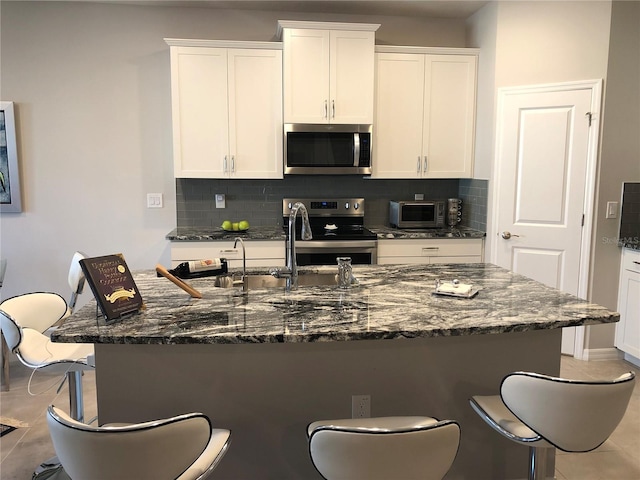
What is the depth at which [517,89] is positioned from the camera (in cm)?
395

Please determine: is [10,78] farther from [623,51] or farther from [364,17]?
[623,51]

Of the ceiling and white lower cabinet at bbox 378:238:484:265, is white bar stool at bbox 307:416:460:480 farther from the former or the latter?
the ceiling

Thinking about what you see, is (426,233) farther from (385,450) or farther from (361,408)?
(385,450)

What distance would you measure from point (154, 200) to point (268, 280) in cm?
209

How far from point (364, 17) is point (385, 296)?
9.93 ft

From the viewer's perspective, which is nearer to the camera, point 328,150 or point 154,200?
point 328,150

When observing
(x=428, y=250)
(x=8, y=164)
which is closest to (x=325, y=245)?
(x=428, y=250)

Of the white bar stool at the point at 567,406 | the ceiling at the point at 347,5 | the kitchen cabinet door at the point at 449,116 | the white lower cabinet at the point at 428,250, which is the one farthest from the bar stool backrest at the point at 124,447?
the ceiling at the point at 347,5

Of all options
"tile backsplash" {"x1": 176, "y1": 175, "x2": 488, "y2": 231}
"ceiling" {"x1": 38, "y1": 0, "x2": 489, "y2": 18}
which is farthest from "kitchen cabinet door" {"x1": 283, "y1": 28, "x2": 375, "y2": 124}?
"tile backsplash" {"x1": 176, "y1": 175, "x2": 488, "y2": 231}

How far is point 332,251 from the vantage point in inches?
158

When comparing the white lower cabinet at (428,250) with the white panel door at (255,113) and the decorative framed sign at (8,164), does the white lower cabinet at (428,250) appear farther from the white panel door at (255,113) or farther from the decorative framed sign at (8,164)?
the decorative framed sign at (8,164)

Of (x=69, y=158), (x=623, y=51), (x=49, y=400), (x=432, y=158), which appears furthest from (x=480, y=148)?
(x=49, y=400)

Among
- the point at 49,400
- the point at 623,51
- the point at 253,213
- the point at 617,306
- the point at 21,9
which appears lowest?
the point at 49,400

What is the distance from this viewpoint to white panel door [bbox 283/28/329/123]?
156 inches
